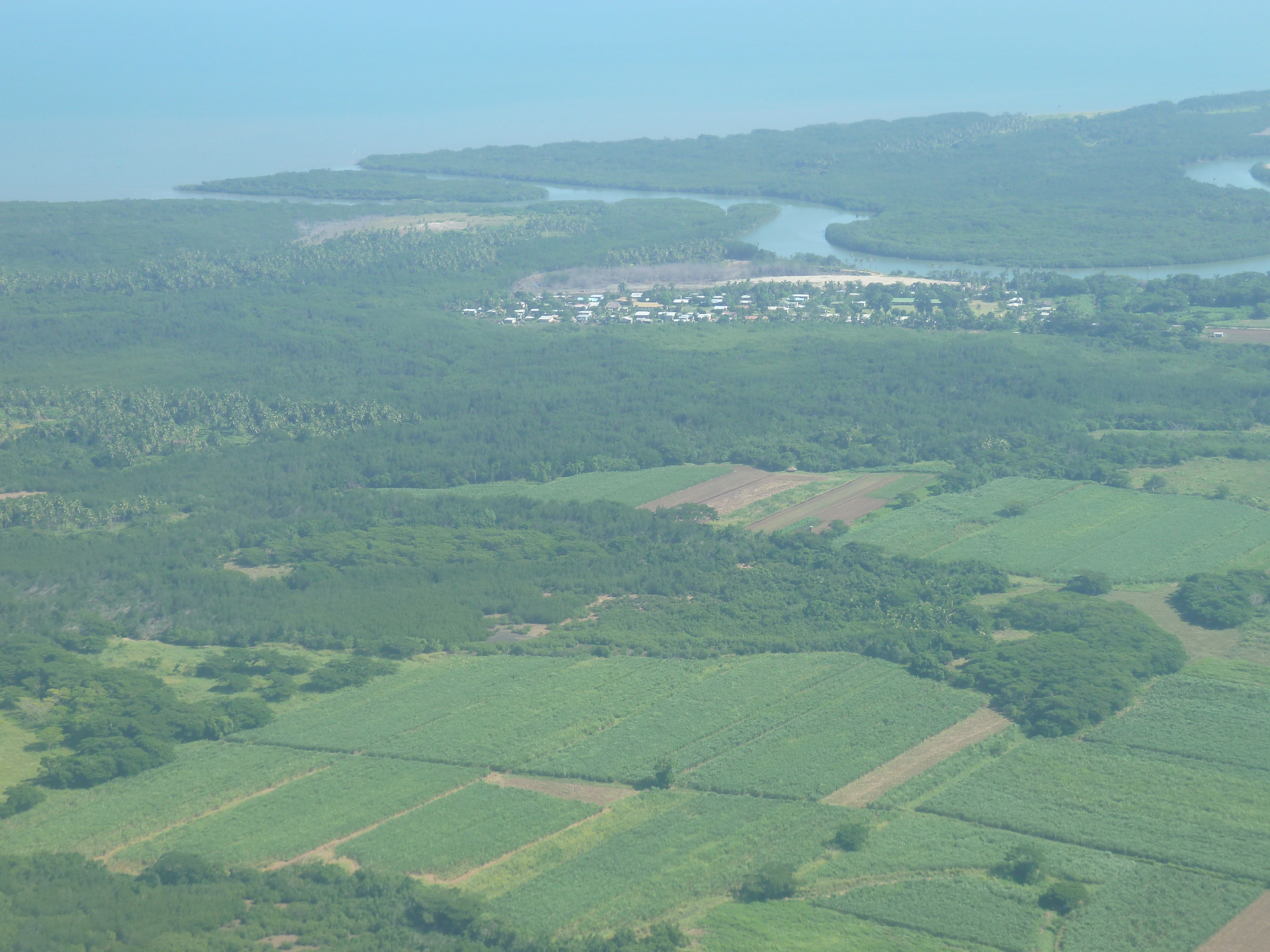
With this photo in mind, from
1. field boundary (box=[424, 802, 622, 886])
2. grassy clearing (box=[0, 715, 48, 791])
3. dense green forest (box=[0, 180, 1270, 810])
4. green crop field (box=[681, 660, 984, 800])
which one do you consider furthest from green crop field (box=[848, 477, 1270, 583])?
grassy clearing (box=[0, 715, 48, 791])

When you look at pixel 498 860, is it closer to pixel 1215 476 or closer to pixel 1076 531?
pixel 1076 531

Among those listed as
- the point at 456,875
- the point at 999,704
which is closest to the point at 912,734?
the point at 999,704

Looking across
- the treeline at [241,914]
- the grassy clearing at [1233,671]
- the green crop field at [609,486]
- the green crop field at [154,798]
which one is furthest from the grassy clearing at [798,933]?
the green crop field at [609,486]

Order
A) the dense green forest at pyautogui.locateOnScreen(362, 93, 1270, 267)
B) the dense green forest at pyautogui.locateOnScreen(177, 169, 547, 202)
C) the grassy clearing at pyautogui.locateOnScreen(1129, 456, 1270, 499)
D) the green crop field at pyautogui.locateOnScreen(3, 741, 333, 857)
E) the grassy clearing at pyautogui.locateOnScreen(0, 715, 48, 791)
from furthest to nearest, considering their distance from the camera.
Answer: the dense green forest at pyautogui.locateOnScreen(177, 169, 547, 202)
the dense green forest at pyautogui.locateOnScreen(362, 93, 1270, 267)
the grassy clearing at pyautogui.locateOnScreen(1129, 456, 1270, 499)
the grassy clearing at pyautogui.locateOnScreen(0, 715, 48, 791)
the green crop field at pyautogui.locateOnScreen(3, 741, 333, 857)

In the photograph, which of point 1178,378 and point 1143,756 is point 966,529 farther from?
point 1178,378

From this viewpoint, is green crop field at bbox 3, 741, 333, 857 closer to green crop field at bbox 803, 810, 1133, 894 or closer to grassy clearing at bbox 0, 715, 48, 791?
grassy clearing at bbox 0, 715, 48, 791

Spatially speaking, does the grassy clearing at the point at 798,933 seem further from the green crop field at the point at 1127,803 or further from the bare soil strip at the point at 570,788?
the bare soil strip at the point at 570,788
